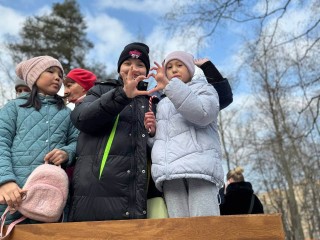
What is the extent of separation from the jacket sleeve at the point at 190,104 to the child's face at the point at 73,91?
1652mm

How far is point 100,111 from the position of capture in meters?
2.06

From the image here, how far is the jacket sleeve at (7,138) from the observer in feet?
6.44

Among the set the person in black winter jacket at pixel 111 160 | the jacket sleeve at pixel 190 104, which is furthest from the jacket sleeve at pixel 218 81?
the person in black winter jacket at pixel 111 160

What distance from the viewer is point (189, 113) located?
6.70 ft

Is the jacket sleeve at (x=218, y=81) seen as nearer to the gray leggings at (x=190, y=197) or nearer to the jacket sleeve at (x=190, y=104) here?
the jacket sleeve at (x=190, y=104)

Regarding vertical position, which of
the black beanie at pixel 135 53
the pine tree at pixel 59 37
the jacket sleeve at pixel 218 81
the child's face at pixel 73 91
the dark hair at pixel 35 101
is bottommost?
the dark hair at pixel 35 101

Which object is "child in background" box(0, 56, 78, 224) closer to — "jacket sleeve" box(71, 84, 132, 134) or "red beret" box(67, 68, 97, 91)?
"jacket sleeve" box(71, 84, 132, 134)

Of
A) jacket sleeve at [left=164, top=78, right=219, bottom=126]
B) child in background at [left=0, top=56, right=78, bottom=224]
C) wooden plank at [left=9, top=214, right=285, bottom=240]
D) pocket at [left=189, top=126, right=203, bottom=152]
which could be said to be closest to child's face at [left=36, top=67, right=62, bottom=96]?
child in background at [left=0, top=56, right=78, bottom=224]

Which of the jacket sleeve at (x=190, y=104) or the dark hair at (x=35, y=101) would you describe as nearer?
the jacket sleeve at (x=190, y=104)

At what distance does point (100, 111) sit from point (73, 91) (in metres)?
1.57

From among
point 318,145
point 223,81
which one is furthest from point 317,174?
point 223,81

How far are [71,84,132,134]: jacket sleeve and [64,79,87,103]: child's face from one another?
130 cm

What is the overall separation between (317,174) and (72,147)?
857 inches

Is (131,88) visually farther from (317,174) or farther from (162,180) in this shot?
(317,174)
